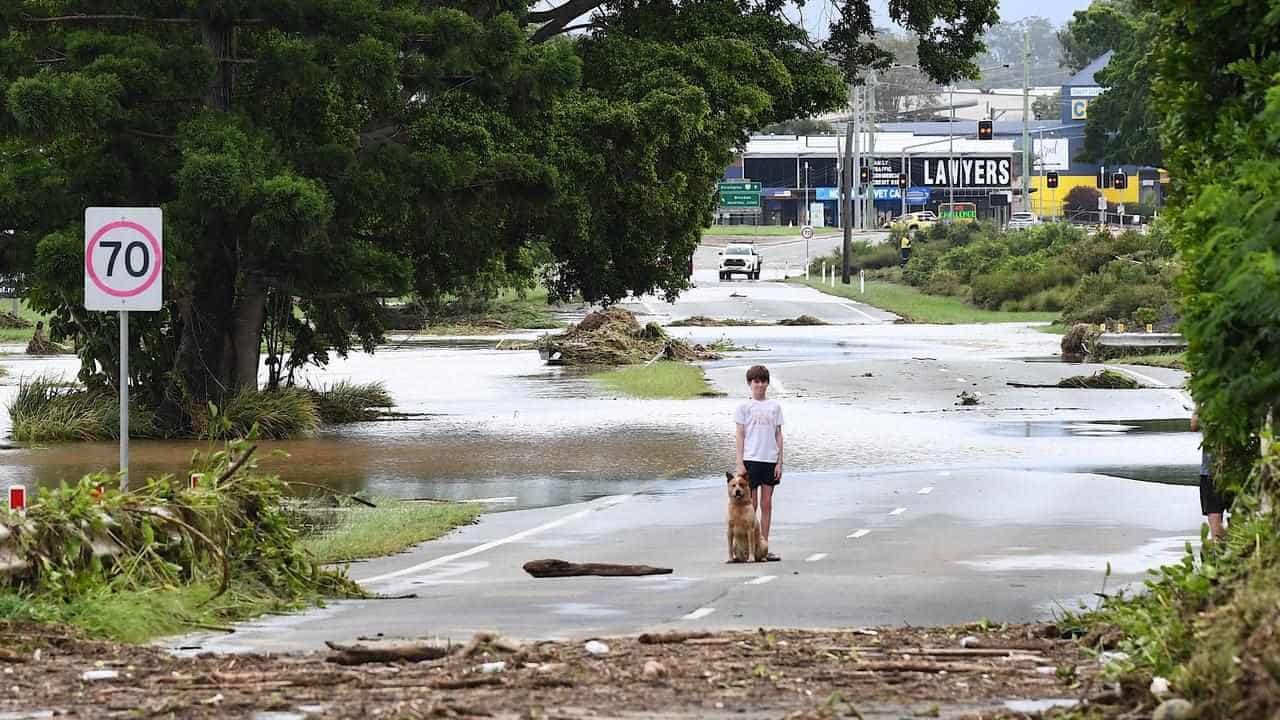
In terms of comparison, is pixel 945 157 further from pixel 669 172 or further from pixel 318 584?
pixel 318 584

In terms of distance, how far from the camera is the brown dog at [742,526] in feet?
48.9

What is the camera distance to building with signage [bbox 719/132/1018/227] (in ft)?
520

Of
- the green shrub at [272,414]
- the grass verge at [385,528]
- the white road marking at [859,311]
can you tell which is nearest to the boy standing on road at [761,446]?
the grass verge at [385,528]

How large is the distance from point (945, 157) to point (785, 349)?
11333 cm

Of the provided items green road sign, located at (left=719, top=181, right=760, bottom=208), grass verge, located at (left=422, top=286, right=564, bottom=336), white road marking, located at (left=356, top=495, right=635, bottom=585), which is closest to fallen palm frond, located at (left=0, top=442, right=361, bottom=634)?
white road marking, located at (left=356, top=495, right=635, bottom=585)

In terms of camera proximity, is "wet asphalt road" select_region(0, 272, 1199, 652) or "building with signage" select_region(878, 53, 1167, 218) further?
"building with signage" select_region(878, 53, 1167, 218)

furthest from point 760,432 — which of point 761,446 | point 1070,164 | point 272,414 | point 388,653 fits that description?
point 1070,164

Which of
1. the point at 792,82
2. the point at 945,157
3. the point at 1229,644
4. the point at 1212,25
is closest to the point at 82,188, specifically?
the point at 792,82

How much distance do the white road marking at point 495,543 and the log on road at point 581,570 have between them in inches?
41.8

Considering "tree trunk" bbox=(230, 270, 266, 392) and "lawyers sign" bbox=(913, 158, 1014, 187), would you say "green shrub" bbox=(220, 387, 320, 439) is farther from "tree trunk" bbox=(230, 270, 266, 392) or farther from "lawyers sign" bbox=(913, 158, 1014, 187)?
"lawyers sign" bbox=(913, 158, 1014, 187)

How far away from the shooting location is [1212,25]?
33.8 ft

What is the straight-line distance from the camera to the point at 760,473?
15812 mm

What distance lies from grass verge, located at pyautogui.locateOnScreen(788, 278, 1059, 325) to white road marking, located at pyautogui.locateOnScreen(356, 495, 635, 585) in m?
44.4

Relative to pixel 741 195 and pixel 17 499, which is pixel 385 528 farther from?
pixel 741 195
